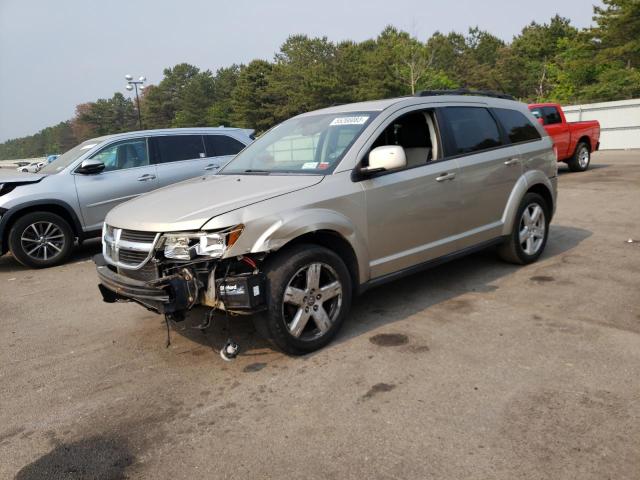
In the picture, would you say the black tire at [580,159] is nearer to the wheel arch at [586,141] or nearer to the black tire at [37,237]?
the wheel arch at [586,141]

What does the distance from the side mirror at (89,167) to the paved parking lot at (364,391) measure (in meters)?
2.79

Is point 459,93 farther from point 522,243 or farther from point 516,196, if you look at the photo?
point 522,243

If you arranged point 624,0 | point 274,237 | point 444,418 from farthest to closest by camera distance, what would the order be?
point 624,0
point 274,237
point 444,418

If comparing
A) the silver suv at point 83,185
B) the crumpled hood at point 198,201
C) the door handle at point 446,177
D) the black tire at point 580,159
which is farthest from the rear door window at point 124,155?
the black tire at point 580,159

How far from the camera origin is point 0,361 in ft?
13.5

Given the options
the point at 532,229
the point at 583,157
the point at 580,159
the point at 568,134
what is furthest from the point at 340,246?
the point at 583,157

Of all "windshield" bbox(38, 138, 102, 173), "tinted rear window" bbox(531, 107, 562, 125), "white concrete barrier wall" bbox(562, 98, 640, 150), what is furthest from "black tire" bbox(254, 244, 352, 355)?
"white concrete barrier wall" bbox(562, 98, 640, 150)

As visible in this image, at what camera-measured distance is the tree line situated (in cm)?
3688

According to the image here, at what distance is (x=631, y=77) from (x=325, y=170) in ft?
123

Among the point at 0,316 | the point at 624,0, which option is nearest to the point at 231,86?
the point at 624,0

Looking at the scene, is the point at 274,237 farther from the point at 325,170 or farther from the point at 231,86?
the point at 231,86

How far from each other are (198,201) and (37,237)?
15.4ft

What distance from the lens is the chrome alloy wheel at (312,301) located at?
3.65 m

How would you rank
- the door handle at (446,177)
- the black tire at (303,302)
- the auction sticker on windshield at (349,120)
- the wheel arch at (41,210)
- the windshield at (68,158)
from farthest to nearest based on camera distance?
the windshield at (68,158)
the wheel arch at (41,210)
the door handle at (446,177)
the auction sticker on windshield at (349,120)
the black tire at (303,302)
